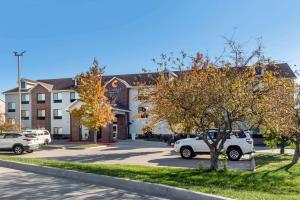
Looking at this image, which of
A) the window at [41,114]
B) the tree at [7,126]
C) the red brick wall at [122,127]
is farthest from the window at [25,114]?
the red brick wall at [122,127]

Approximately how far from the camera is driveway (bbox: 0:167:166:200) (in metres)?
8.77

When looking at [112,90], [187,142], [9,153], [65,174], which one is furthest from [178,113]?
[112,90]

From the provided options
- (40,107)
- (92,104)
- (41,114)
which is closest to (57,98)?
(40,107)

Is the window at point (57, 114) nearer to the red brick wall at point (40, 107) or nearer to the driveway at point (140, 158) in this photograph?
the red brick wall at point (40, 107)

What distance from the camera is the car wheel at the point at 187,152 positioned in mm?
20484

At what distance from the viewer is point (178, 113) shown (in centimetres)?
1238

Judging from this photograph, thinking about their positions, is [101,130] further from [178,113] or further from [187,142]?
[178,113]

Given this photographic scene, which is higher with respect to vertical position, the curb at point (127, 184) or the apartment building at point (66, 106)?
the apartment building at point (66, 106)

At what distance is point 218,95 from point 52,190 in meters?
5.89

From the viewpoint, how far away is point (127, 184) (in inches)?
400

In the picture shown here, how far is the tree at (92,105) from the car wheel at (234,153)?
16.2 metres

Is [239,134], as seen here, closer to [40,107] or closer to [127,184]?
[127,184]

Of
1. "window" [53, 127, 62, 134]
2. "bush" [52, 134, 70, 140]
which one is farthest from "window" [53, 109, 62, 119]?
"bush" [52, 134, 70, 140]

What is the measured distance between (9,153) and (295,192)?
71.9 feet
